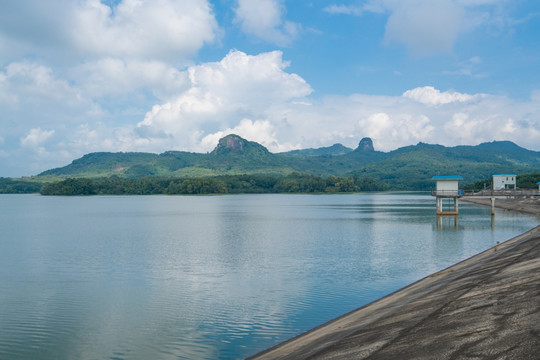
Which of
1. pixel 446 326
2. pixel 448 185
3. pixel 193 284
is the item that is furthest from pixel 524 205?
pixel 446 326

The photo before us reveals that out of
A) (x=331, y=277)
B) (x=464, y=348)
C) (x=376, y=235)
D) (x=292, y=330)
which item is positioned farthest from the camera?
(x=376, y=235)

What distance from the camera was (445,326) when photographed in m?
16.0

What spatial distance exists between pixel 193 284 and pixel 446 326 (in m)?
23.3

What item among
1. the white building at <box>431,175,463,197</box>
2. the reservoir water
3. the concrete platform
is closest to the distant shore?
the white building at <box>431,175,463,197</box>

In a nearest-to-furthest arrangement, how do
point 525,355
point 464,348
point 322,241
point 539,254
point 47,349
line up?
1. point 525,355
2. point 464,348
3. point 47,349
4. point 539,254
5. point 322,241

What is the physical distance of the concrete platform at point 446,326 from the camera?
12891 millimetres

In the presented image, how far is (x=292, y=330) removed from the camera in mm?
23922

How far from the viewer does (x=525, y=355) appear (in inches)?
444

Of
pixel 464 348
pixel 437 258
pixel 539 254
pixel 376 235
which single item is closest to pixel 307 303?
pixel 539 254

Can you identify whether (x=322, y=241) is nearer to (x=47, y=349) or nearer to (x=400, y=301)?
(x=400, y=301)

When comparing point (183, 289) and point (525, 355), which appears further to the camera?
point (183, 289)

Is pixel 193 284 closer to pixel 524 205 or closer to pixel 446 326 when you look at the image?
pixel 446 326

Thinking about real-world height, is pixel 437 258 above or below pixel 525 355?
below

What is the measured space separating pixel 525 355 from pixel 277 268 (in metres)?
31.6
